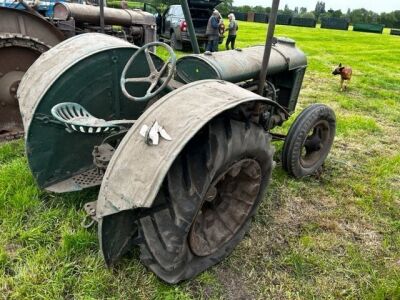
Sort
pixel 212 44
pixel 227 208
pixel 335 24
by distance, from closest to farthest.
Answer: pixel 227 208, pixel 212 44, pixel 335 24

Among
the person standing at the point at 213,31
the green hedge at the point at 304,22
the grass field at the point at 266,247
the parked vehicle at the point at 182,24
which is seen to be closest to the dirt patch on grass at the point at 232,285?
the grass field at the point at 266,247

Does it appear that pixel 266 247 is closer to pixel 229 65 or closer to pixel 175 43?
pixel 229 65

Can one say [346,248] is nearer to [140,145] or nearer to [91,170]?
[140,145]

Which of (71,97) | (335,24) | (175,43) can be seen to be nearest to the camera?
(71,97)

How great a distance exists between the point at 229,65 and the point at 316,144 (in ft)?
4.53

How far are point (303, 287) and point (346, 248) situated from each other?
2.02 feet

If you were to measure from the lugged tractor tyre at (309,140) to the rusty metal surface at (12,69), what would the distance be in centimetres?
288

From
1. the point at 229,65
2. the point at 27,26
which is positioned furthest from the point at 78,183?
the point at 27,26

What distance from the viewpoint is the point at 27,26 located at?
416cm

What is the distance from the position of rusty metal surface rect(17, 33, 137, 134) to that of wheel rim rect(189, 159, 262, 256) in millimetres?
1341

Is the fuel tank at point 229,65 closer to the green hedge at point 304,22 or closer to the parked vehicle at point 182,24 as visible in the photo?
the parked vehicle at point 182,24

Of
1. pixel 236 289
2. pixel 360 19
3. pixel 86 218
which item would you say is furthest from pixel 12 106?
pixel 360 19

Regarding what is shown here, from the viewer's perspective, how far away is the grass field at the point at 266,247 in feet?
7.29

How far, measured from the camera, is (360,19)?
186 ft
